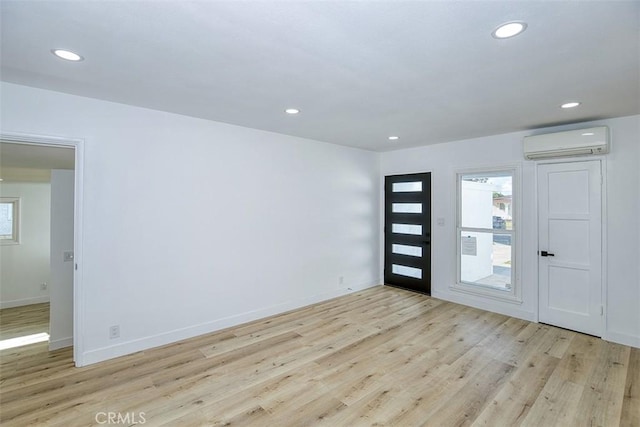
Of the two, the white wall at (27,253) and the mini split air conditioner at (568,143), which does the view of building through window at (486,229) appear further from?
the white wall at (27,253)

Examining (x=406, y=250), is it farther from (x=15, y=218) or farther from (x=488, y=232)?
(x=15, y=218)

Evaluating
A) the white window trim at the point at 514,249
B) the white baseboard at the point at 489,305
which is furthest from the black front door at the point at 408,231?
the white window trim at the point at 514,249

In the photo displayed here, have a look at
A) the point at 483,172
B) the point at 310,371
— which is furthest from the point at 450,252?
the point at 310,371

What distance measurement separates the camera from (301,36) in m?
1.83

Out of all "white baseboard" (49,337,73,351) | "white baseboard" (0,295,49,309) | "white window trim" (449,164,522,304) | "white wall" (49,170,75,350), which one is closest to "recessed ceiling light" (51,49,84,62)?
"white wall" (49,170,75,350)

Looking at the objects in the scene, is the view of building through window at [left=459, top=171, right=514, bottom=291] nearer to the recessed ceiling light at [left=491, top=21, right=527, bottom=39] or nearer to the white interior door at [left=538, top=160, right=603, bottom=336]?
the white interior door at [left=538, top=160, right=603, bottom=336]

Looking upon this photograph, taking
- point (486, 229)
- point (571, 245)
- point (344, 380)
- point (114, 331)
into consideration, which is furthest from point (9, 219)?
point (571, 245)

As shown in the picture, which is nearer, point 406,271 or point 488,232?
point 488,232

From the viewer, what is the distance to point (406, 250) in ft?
18.3

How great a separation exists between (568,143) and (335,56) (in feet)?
10.8

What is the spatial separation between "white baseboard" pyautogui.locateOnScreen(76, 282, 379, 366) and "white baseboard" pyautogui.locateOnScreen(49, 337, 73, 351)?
2.77ft

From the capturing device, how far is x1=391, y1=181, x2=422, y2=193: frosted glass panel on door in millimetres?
5387

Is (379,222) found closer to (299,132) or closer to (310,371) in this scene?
(299,132)

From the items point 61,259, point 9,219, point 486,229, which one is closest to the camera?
point 61,259
